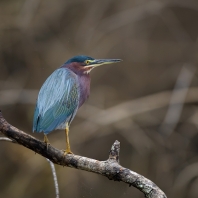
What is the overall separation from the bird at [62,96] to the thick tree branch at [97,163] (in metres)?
0.10

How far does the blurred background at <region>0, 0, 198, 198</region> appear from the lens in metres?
5.32

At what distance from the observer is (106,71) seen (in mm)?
6262

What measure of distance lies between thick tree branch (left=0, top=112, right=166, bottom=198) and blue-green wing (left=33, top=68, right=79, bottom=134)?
0.65 feet

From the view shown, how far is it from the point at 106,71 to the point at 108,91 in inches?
10.0

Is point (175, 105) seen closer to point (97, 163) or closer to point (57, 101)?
point (57, 101)

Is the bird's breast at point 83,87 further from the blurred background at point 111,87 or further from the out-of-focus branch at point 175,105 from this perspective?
the out-of-focus branch at point 175,105

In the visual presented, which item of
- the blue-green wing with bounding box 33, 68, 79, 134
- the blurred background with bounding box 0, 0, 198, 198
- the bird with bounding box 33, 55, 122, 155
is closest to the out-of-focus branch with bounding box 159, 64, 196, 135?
the blurred background with bounding box 0, 0, 198, 198

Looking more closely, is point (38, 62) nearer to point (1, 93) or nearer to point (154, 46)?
point (1, 93)

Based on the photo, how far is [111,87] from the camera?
618 cm

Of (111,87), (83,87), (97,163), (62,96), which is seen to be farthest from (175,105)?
(97,163)

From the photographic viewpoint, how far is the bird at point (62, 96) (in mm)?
2764

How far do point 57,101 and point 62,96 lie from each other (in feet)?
0.19

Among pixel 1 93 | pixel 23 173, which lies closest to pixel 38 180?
pixel 23 173

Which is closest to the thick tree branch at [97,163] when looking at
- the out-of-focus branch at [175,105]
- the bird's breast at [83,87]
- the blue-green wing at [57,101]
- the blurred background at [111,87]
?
the blue-green wing at [57,101]
